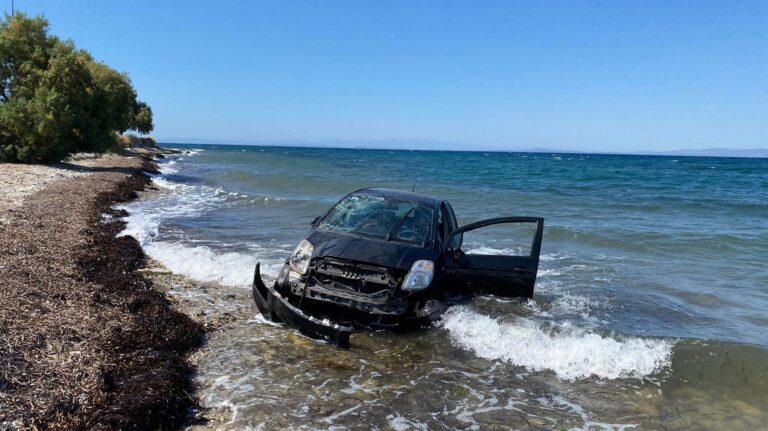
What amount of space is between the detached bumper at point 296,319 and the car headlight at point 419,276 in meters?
0.93

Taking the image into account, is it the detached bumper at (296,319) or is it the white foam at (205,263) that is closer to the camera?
the detached bumper at (296,319)

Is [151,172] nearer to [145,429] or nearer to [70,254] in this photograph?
[70,254]

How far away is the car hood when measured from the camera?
6.05 meters

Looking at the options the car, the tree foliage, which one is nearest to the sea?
the car

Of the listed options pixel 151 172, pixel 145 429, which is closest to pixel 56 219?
pixel 145 429

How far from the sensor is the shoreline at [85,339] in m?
3.64

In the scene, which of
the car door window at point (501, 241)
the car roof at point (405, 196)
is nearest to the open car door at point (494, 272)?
the car roof at point (405, 196)

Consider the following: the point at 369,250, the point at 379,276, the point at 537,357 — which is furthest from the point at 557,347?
the point at 369,250

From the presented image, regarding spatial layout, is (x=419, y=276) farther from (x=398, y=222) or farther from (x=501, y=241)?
(x=501, y=241)

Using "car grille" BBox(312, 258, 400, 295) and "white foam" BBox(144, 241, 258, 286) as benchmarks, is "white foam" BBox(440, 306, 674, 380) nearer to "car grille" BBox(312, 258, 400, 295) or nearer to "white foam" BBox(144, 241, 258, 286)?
"car grille" BBox(312, 258, 400, 295)

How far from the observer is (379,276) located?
5.96 metres

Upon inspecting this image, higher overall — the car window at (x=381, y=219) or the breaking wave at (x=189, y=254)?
the car window at (x=381, y=219)

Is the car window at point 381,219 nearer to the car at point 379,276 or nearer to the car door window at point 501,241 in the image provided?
the car at point 379,276

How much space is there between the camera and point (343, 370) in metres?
5.23
